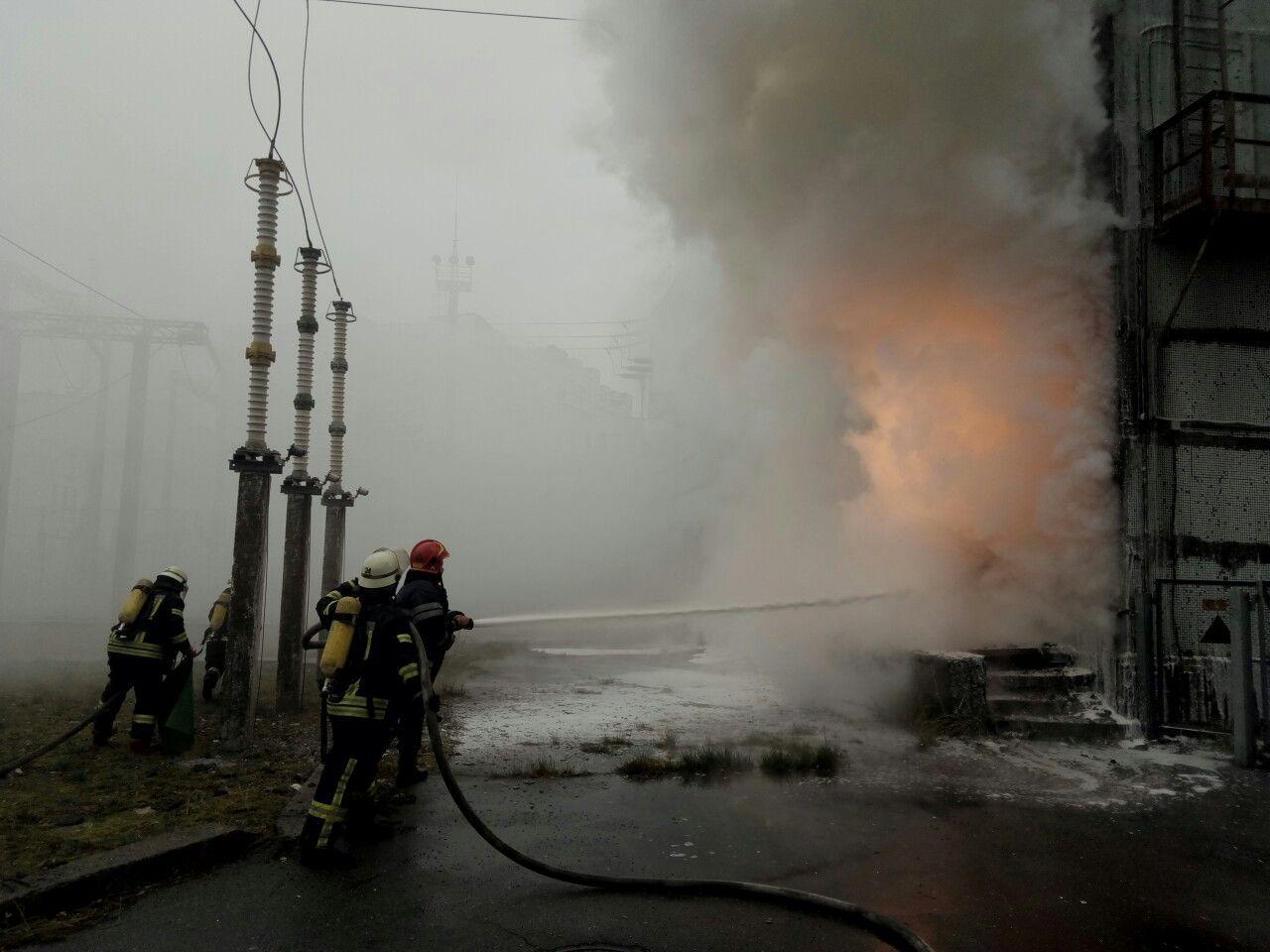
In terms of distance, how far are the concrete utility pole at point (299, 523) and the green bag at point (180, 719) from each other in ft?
5.80

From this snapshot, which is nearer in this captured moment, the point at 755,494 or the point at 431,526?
the point at 755,494

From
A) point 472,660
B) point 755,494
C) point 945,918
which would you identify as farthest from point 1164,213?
point 472,660

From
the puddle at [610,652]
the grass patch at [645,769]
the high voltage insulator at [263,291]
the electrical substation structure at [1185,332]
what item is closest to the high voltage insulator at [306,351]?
the high voltage insulator at [263,291]

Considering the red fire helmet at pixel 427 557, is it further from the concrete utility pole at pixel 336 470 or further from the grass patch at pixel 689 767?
the concrete utility pole at pixel 336 470

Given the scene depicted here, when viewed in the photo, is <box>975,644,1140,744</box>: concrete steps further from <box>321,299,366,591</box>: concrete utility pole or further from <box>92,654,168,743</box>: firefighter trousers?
<box>321,299,366,591</box>: concrete utility pole

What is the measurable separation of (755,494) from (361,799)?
11310 mm

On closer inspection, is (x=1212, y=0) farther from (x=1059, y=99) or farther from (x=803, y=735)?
(x=803, y=735)

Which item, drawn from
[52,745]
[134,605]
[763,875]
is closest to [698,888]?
[763,875]

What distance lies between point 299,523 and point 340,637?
14.7 ft

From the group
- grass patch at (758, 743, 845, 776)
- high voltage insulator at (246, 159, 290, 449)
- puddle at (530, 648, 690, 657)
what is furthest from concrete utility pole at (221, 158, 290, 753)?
puddle at (530, 648, 690, 657)

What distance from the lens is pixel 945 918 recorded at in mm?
3736

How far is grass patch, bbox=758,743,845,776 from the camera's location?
6133 mm

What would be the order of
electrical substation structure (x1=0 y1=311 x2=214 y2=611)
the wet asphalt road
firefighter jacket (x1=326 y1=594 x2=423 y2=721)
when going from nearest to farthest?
the wet asphalt road → firefighter jacket (x1=326 y1=594 x2=423 y2=721) → electrical substation structure (x1=0 y1=311 x2=214 y2=611)

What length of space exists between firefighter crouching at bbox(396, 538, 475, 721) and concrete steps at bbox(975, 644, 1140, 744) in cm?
525
